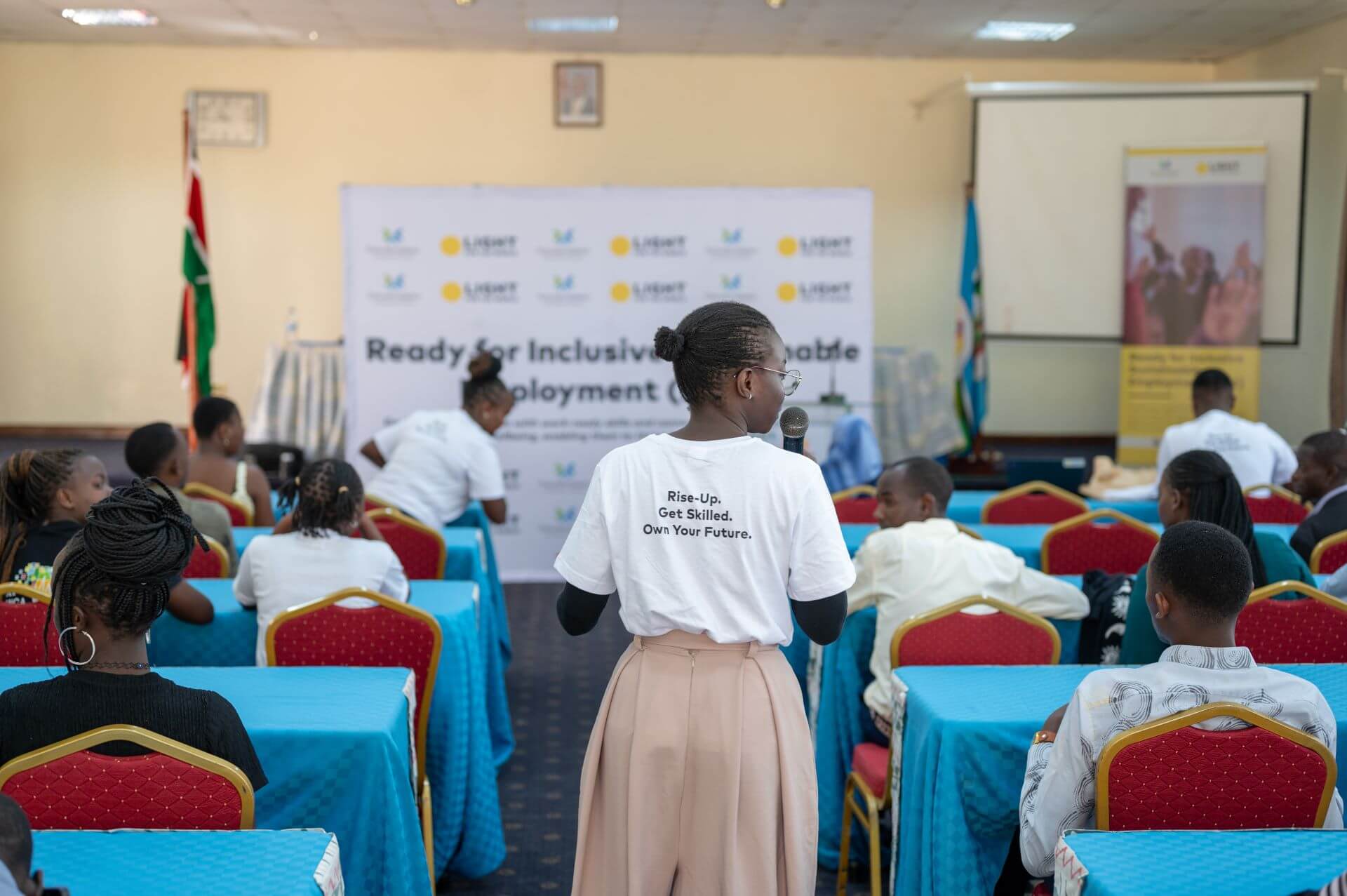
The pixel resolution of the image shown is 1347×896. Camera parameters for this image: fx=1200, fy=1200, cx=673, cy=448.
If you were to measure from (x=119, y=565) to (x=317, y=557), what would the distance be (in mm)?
1189

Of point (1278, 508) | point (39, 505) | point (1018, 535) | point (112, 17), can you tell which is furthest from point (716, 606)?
point (112, 17)

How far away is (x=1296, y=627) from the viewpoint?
9.80ft

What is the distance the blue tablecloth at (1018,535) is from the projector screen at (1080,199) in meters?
4.33

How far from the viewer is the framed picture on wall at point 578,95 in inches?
367

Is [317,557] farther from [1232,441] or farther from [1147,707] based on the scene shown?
[1232,441]

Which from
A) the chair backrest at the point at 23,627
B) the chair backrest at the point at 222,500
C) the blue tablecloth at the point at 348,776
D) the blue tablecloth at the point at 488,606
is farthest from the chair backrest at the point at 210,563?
the blue tablecloth at the point at 348,776

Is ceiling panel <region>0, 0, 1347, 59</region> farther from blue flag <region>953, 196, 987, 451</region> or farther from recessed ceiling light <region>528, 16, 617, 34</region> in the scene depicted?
blue flag <region>953, 196, 987, 451</region>

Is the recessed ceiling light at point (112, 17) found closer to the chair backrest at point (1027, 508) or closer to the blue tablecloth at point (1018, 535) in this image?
the blue tablecloth at point (1018, 535)

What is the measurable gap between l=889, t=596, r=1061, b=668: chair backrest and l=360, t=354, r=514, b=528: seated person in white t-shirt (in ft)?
8.22

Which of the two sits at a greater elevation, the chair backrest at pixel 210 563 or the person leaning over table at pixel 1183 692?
the person leaning over table at pixel 1183 692

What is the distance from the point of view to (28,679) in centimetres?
248

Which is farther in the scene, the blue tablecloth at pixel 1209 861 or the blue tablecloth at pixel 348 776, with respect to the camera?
the blue tablecloth at pixel 348 776

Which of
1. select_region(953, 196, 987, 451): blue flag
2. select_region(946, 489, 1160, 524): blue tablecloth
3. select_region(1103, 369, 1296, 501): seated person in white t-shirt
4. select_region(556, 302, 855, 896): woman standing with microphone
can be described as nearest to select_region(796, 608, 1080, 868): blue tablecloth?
select_region(556, 302, 855, 896): woman standing with microphone

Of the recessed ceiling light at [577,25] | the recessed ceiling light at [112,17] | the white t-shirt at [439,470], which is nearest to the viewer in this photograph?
the white t-shirt at [439,470]
